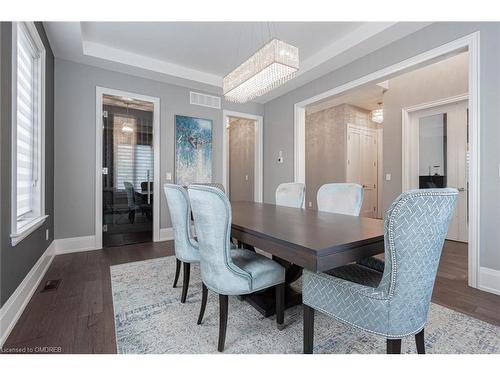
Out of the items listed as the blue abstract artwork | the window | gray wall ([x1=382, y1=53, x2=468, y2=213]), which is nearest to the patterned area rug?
the window

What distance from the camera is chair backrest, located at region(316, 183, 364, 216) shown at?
2.21 meters

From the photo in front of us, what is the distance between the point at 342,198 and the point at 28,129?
308cm

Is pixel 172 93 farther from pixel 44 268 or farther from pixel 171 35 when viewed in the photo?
pixel 44 268

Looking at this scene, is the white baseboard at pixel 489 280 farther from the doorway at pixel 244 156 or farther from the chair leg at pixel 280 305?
the doorway at pixel 244 156

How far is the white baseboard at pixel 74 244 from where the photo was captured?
130 inches

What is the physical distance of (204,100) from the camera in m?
4.47

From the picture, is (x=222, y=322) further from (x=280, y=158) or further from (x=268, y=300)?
(x=280, y=158)

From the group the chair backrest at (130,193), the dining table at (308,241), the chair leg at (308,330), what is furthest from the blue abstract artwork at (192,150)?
the chair leg at (308,330)

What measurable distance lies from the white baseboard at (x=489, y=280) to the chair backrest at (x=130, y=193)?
434cm

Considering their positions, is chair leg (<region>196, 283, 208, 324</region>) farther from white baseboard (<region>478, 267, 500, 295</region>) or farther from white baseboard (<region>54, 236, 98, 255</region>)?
white baseboard (<region>54, 236, 98, 255</region>)

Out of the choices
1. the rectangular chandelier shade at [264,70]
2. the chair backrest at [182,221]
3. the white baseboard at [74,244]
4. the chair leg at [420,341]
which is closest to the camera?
the chair leg at [420,341]

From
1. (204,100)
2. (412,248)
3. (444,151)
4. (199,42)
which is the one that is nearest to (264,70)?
(199,42)

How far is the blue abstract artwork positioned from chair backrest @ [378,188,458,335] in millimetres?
3728
